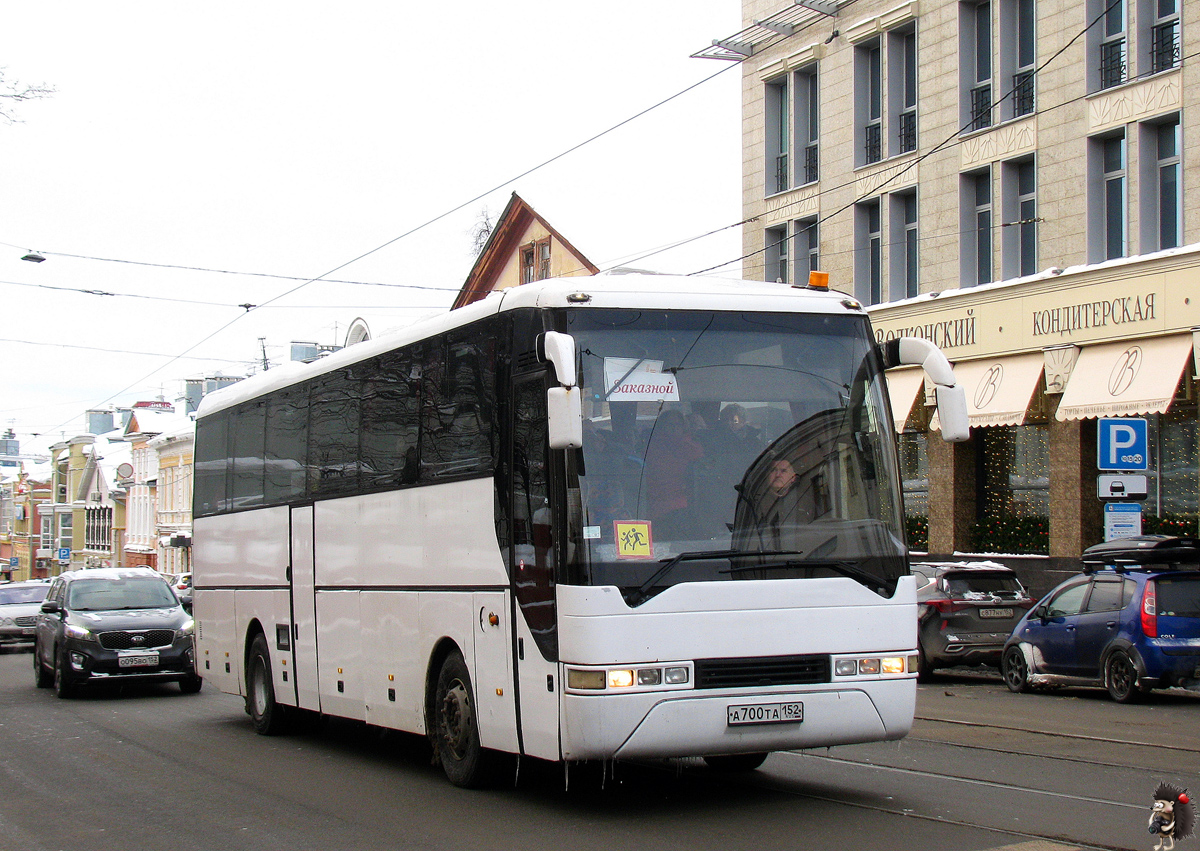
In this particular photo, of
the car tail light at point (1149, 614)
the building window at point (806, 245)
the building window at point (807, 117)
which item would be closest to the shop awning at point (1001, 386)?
the building window at point (806, 245)

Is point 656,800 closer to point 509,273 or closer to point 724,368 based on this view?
point 724,368

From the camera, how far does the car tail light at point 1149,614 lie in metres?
15.5

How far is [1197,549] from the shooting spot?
16.1 meters

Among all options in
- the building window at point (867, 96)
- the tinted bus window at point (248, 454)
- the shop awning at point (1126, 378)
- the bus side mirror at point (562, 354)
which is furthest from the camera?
the building window at point (867, 96)

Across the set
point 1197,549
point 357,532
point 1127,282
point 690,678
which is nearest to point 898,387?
point 1127,282

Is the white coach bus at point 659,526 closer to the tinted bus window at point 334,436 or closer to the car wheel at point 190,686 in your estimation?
the tinted bus window at point 334,436

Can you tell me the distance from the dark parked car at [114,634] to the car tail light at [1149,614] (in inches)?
434

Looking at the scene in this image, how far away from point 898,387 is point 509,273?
23231 millimetres

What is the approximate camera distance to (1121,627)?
1587 cm

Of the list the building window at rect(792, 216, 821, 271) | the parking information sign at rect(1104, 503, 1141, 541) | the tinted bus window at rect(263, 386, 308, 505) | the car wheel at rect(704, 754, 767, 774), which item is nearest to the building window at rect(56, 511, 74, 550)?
the building window at rect(792, 216, 821, 271)

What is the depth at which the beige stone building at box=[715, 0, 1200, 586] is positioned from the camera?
24.1 metres

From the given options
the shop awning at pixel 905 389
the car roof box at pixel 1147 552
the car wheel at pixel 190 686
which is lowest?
the car wheel at pixel 190 686

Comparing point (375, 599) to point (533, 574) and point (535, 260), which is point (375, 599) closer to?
point (533, 574)

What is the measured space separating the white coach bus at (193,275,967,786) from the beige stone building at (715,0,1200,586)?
39.4ft
